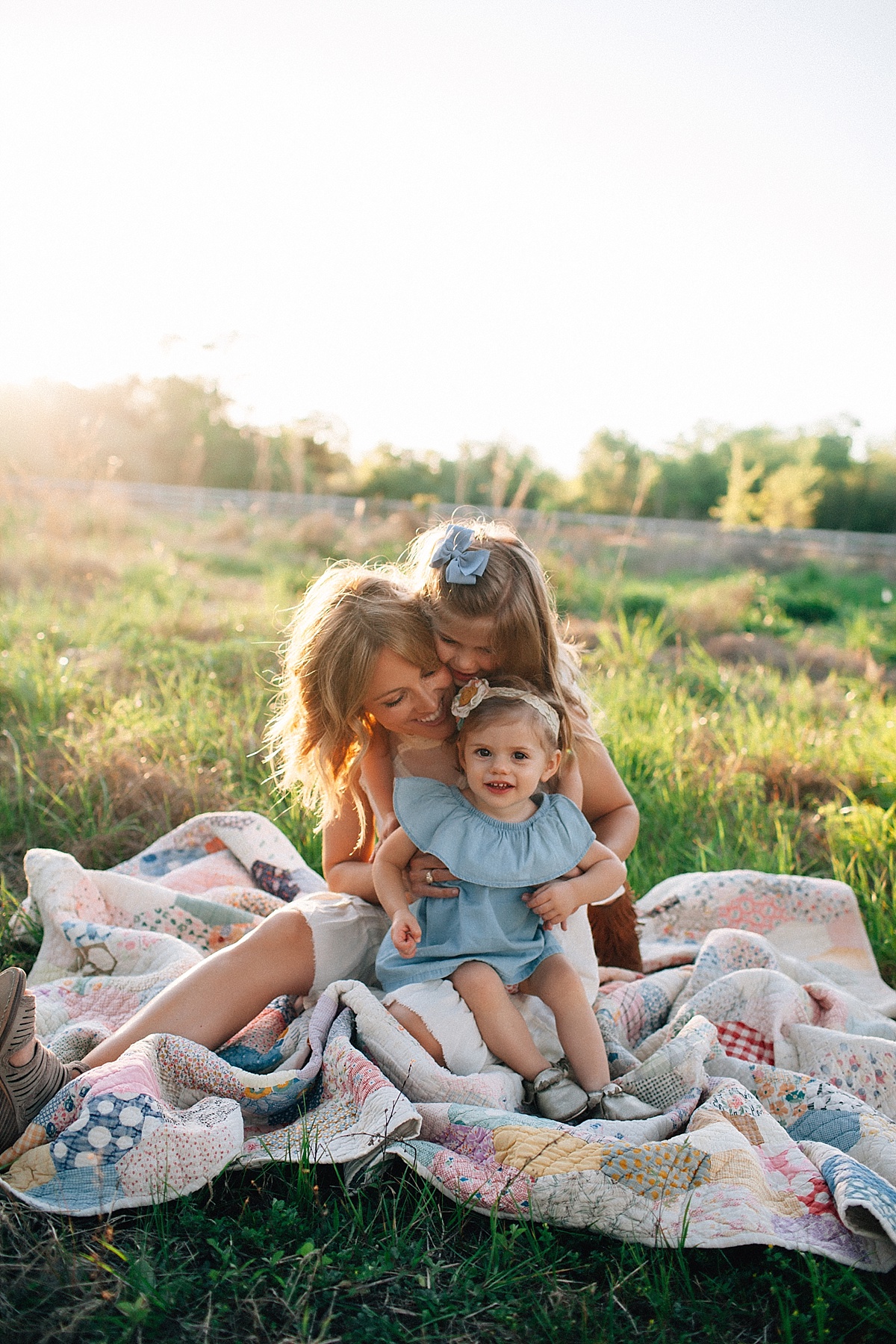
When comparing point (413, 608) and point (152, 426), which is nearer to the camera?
point (413, 608)

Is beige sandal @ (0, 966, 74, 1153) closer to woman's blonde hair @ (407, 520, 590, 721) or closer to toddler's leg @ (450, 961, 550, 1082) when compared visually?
toddler's leg @ (450, 961, 550, 1082)

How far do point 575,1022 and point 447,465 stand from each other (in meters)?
24.9

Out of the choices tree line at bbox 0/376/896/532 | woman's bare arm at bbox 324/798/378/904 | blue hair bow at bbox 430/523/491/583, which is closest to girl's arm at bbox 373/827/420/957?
woman's bare arm at bbox 324/798/378/904

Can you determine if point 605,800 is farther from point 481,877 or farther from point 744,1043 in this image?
point 744,1043

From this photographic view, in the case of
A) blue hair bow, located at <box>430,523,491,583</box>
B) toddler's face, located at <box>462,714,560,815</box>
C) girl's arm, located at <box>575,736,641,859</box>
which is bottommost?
girl's arm, located at <box>575,736,641,859</box>

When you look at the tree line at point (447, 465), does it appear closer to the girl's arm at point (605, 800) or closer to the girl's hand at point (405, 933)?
the girl's arm at point (605, 800)

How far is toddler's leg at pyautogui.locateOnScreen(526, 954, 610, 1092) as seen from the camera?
2.03 m

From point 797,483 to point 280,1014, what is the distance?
2348 cm

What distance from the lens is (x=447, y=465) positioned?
26125mm

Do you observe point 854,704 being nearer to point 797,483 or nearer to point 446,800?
point 446,800

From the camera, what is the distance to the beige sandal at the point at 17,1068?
5.66ft

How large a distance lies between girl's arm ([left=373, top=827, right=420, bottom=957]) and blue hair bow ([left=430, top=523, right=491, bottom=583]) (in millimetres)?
597

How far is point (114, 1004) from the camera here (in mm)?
2383

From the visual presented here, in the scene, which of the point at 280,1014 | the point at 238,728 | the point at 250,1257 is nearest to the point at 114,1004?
the point at 280,1014
